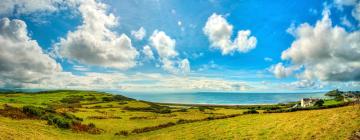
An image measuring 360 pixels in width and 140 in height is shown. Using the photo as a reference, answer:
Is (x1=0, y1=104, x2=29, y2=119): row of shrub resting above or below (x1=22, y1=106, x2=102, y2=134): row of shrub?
above

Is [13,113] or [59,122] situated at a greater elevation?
[13,113]

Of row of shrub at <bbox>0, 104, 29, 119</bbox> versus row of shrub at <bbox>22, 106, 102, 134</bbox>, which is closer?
row of shrub at <bbox>0, 104, 29, 119</bbox>

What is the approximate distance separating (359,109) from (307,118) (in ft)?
13.3

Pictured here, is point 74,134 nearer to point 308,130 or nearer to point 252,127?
point 252,127

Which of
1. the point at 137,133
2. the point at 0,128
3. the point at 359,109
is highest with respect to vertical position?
the point at 359,109

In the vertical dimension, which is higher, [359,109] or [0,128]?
[359,109]

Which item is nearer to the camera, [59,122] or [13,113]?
[59,122]

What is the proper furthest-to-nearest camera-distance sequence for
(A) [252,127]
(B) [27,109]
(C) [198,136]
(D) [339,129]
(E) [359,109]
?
(B) [27,109], (C) [198,136], (A) [252,127], (E) [359,109], (D) [339,129]

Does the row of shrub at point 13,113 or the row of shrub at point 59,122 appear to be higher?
the row of shrub at point 13,113

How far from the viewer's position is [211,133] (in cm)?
2897

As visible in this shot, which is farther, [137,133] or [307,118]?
[137,133]

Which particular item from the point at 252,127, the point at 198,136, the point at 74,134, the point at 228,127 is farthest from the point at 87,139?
the point at 252,127

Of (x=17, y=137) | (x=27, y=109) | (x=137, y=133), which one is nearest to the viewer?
(x=17, y=137)

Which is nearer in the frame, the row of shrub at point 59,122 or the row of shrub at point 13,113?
the row of shrub at point 13,113
